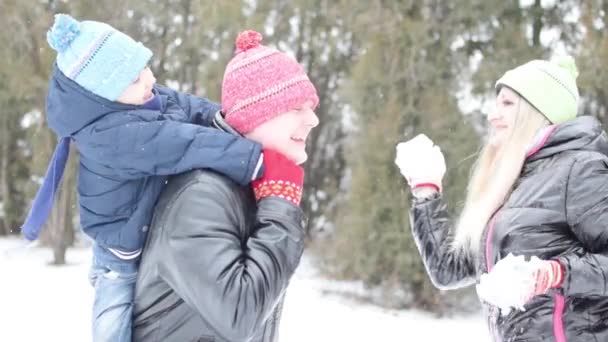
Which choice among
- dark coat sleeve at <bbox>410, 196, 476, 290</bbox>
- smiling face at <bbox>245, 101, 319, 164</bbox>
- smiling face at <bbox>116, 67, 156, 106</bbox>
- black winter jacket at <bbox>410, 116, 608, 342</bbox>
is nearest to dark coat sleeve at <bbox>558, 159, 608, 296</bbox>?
black winter jacket at <bbox>410, 116, 608, 342</bbox>

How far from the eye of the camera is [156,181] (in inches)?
60.8

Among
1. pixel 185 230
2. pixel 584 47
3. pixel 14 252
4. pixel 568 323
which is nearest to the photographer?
pixel 185 230

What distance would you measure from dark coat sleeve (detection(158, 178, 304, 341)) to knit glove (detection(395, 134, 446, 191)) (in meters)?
1.13

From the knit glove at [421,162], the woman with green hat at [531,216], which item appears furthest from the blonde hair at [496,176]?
the knit glove at [421,162]

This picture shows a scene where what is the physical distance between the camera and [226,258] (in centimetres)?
133

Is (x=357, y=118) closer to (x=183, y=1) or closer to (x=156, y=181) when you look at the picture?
(x=183, y=1)

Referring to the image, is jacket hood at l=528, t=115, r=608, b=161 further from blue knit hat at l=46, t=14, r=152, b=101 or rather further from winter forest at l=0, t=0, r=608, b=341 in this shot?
winter forest at l=0, t=0, r=608, b=341

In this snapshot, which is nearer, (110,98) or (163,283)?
(163,283)

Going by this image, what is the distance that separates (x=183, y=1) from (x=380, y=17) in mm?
3166

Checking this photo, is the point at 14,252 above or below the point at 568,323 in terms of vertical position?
below

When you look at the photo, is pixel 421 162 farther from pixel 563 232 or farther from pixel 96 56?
pixel 96 56

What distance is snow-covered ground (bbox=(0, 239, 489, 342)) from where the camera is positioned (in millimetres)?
5711

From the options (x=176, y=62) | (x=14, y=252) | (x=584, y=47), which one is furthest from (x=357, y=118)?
(x=14, y=252)

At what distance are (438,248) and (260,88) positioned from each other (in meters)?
1.18
